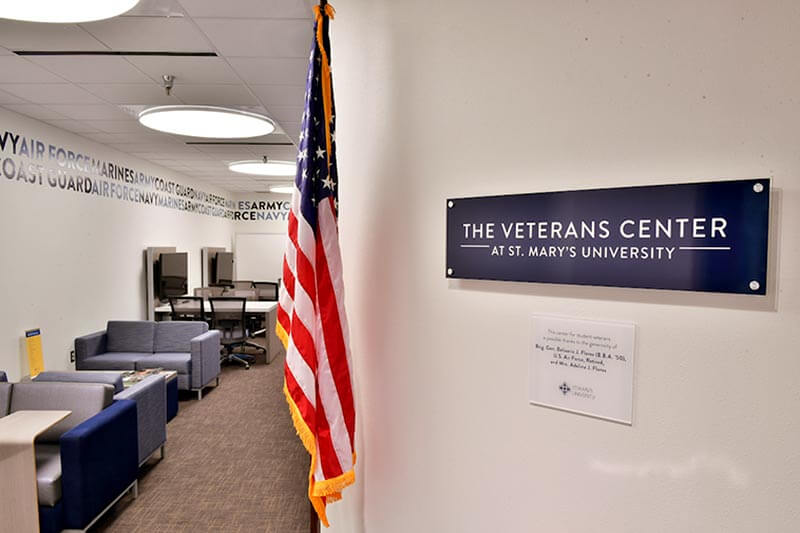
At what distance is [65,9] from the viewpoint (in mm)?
2158

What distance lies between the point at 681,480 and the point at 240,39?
9.73 ft

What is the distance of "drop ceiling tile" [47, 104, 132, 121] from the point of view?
432 cm

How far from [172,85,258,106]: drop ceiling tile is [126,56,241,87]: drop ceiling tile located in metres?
0.14

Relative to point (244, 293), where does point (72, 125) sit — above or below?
above

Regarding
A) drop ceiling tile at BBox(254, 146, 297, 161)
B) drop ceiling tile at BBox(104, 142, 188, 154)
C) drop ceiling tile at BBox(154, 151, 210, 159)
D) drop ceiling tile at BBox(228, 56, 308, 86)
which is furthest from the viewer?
drop ceiling tile at BBox(154, 151, 210, 159)

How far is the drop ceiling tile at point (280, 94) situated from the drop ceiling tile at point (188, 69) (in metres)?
0.23

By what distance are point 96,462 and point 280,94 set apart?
281 cm

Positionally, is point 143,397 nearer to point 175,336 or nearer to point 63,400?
point 63,400

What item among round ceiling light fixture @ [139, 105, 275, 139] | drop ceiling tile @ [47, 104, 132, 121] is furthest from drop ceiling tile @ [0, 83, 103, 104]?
round ceiling light fixture @ [139, 105, 275, 139]

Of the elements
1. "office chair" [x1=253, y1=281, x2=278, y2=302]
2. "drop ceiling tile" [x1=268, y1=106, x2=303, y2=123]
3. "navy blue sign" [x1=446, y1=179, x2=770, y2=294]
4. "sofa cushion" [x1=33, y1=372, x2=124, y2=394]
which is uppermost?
"drop ceiling tile" [x1=268, y1=106, x2=303, y2=123]

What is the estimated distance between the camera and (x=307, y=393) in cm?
149

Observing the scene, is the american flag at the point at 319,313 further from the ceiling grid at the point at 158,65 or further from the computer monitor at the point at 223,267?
the computer monitor at the point at 223,267

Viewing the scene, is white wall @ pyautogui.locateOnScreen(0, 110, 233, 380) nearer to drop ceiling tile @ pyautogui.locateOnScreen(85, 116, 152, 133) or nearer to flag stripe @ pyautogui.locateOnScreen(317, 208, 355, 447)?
drop ceiling tile @ pyautogui.locateOnScreen(85, 116, 152, 133)

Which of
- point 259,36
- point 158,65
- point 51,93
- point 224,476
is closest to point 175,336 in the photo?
point 224,476
